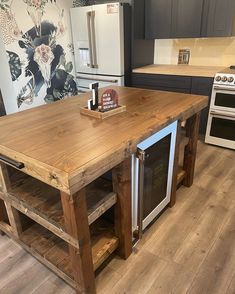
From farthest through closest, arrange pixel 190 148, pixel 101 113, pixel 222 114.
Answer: pixel 222 114, pixel 190 148, pixel 101 113

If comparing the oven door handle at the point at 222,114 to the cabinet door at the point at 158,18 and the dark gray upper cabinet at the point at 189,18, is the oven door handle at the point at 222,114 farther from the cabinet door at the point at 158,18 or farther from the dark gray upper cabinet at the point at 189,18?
the cabinet door at the point at 158,18

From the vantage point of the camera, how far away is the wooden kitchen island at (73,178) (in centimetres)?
105

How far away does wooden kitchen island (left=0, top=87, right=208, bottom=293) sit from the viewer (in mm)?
1046

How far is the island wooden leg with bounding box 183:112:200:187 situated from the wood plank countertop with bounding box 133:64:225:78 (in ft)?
3.72

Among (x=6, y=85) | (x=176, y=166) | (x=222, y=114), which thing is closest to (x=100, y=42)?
(x=6, y=85)

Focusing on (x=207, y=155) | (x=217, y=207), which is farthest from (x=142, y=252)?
(x=207, y=155)

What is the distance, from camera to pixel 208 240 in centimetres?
172

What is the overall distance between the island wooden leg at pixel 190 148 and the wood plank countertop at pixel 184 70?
1.13 metres

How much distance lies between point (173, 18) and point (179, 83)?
2.89 feet

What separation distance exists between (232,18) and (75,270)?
3.08m

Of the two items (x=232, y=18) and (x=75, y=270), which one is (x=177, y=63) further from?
(x=75, y=270)

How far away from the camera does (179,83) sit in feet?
10.3

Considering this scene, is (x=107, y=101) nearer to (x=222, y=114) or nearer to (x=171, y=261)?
(x=171, y=261)

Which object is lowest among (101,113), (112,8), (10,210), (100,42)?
(10,210)
